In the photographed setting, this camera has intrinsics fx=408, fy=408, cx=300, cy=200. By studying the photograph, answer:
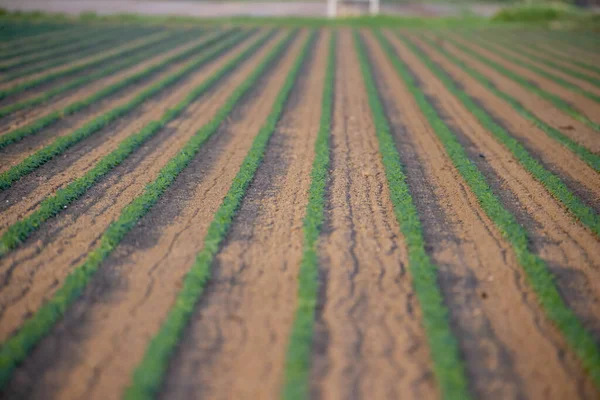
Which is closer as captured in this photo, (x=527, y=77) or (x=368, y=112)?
(x=368, y=112)

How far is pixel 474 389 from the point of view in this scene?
14.8 ft

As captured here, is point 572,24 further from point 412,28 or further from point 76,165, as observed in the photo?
point 76,165

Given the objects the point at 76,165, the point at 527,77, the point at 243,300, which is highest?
the point at 527,77

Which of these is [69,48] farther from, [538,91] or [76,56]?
[538,91]

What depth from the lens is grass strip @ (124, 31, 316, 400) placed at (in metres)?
4.44

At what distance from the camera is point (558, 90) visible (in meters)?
16.1

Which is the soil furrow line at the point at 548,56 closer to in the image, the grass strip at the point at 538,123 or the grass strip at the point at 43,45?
the grass strip at the point at 538,123

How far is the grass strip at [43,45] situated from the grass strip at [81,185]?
11.4 metres

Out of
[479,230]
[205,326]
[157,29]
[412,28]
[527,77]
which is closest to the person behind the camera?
[205,326]

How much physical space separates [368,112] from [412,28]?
23.4 meters

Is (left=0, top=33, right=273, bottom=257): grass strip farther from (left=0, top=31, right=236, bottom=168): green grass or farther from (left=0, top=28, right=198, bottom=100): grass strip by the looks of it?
(left=0, top=28, right=198, bottom=100): grass strip

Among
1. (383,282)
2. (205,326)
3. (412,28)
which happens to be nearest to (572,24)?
(412,28)

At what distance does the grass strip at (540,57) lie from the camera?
17.8m

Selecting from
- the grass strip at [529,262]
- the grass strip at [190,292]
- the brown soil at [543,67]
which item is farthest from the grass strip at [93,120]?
the brown soil at [543,67]
